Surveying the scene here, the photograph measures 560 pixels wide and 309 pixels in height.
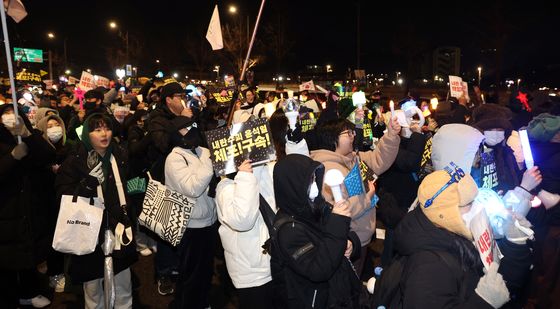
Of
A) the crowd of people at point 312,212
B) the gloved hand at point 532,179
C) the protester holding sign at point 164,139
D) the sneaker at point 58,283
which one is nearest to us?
the crowd of people at point 312,212

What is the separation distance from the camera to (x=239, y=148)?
3.15 metres

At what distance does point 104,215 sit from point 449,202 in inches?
120

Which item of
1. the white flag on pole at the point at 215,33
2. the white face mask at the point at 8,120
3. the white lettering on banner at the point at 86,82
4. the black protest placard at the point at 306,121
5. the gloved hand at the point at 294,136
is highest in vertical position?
the white flag on pole at the point at 215,33

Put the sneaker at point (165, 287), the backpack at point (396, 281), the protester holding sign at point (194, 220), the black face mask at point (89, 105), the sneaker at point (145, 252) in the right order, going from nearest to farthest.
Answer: the backpack at point (396, 281) → the protester holding sign at point (194, 220) → the sneaker at point (165, 287) → the sneaker at point (145, 252) → the black face mask at point (89, 105)

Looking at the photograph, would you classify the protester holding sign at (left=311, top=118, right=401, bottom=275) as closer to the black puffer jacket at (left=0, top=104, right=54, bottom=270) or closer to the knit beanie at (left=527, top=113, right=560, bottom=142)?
the knit beanie at (left=527, top=113, right=560, bottom=142)

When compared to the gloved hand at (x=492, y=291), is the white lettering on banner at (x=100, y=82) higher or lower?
higher

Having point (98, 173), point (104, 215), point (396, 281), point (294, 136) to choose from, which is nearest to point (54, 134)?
point (98, 173)

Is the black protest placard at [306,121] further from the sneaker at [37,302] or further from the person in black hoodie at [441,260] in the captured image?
the sneaker at [37,302]

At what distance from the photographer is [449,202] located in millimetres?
2314

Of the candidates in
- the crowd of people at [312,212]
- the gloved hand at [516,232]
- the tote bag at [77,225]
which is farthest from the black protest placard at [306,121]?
the gloved hand at [516,232]

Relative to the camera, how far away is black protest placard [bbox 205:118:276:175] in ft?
10.3

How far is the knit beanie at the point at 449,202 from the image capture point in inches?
89.6

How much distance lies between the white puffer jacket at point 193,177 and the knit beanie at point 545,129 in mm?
2987

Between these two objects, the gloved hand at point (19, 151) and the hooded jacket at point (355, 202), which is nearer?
the hooded jacket at point (355, 202)
